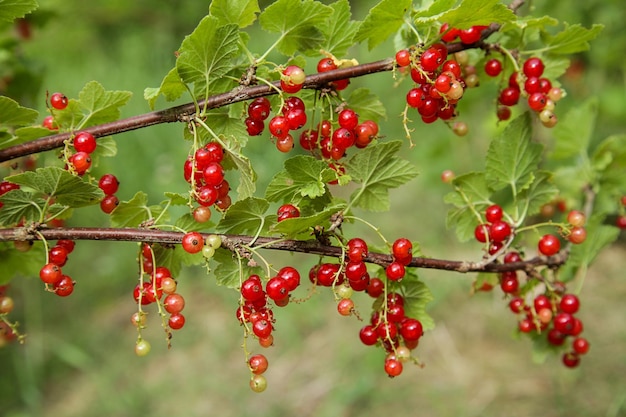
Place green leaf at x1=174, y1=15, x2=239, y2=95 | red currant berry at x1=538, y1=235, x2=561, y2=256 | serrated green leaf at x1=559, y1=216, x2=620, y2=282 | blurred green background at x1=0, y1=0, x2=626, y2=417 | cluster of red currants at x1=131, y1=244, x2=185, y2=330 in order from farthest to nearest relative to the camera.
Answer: blurred green background at x1=0, y1=0, x2=626, y2=417 < serrated green leaf at x1=559, y1=216, x2=620, y2=282 < red currant berry at x1=538, y1=235, x2=561, y2=256 < cluster of red currants at x1=131, y1=244, x2=185, y2=330 < green leaf at x1=174, y1=15, x2=239, y2=95

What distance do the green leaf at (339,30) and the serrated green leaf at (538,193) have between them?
0.51 meters

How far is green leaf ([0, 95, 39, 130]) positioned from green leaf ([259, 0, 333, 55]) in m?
0.41

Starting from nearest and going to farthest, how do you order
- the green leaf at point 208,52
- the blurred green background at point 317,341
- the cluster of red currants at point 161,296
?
the green leaf at point 208,52 < the cluster of red currants at point 161,296 < the blurred green background at point 317,341

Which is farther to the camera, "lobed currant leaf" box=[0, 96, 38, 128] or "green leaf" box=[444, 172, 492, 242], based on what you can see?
"green leaf" box=[444, 172, 492, 242]

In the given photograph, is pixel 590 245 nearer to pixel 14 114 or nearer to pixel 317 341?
pixel 14 114

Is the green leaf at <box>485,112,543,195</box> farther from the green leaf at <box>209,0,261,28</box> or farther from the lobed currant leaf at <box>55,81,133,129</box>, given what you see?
the lobed currant leaf at <box>55,81,133,129</box>

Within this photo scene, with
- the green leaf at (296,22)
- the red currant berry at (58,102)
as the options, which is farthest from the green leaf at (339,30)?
the red currant berry at (58,102)

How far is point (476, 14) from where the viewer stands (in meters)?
0.89

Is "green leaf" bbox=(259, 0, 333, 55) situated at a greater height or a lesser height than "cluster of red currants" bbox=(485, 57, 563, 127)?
greater

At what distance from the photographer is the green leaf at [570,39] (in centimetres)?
109

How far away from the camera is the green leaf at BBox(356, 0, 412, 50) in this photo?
3.02ft

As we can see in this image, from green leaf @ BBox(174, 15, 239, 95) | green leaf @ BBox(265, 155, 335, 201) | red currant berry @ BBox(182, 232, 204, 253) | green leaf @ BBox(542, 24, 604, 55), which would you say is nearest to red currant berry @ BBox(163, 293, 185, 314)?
red currant berry @ BBox(182, 232, 204, 253)

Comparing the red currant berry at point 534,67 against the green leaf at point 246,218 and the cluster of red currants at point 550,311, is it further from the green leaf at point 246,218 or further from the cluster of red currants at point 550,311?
the green leaf at point 246,218

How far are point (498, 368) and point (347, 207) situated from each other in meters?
1.73
